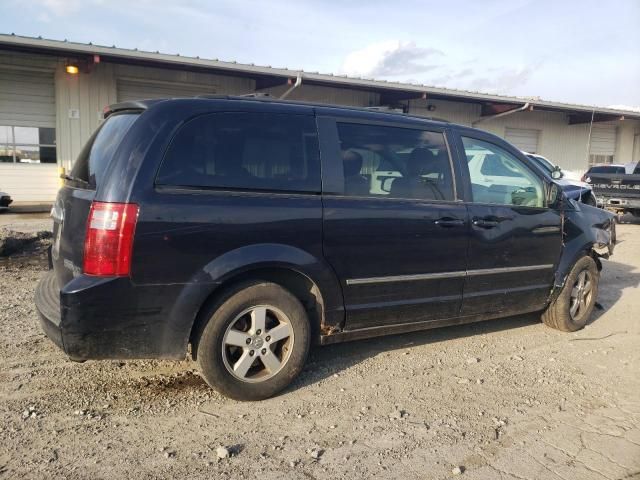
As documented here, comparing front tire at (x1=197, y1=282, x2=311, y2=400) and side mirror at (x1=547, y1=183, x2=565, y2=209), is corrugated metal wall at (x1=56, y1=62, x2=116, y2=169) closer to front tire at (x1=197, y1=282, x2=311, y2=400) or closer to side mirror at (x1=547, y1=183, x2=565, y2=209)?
side mirror at (x1=547, y1=183, x2=565, y2=209)

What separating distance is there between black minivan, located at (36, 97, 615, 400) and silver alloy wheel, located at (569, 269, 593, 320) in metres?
1.02

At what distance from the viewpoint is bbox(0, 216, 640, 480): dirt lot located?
110 inches

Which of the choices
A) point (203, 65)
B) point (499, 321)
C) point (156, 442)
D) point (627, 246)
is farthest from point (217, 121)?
point (203, 65)

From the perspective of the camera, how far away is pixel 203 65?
49.8 feet

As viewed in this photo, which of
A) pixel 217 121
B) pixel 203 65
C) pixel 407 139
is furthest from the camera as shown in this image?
pixel 203 65

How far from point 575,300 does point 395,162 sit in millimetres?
2630

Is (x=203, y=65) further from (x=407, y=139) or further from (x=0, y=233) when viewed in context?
(x=407, y=139)

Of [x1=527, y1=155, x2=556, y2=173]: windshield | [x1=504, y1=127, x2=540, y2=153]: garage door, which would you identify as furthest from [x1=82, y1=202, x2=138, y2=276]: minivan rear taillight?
[x1=504, y1=127, x2=540, y2=153]: garage door

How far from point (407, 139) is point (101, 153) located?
2203 millimetres

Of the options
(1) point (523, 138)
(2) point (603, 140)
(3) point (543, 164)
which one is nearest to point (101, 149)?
(3) point (543, 164)

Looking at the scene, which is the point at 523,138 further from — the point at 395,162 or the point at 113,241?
the point at 113,241

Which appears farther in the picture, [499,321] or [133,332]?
[499,321]

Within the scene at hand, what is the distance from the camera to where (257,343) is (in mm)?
3445

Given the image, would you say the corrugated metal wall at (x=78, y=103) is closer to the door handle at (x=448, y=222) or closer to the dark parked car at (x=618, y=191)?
the door handle at (x=448, y=222)
